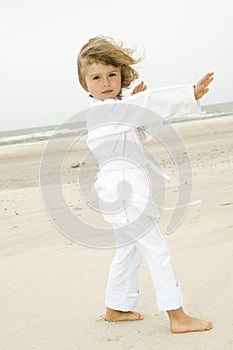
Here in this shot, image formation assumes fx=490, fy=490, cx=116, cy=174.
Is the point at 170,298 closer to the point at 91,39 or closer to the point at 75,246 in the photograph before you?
the point at 91,39

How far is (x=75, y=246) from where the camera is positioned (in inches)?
145

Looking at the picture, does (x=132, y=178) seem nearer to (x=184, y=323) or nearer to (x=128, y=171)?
(x=128, y=171)

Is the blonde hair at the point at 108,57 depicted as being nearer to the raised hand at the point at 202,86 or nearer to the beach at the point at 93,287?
the raised hand at the point at 202,86

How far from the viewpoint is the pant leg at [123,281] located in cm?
235

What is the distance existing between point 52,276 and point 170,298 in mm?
1103

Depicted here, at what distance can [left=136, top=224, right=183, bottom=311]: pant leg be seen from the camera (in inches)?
84.1

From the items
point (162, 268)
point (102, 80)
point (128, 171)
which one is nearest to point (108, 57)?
point (102, 80)

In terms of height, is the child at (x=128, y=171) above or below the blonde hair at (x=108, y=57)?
below

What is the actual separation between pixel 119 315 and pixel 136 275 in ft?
0.69

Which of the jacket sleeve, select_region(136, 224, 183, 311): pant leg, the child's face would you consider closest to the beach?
select_region(136, 224, 183, 311): pant leg

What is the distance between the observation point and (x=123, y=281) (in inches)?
93.4

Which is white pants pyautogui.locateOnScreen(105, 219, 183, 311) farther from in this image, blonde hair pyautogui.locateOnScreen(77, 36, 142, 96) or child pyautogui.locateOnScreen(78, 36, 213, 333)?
blonde hair pyautogui.locateOnScreen(77, 36, 142, 96)

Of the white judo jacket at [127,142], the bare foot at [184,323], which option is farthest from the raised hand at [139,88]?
the bare foot at [184,323]

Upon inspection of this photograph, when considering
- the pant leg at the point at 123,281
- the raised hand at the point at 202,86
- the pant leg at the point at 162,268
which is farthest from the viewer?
the pant leg at the point at 123,281
